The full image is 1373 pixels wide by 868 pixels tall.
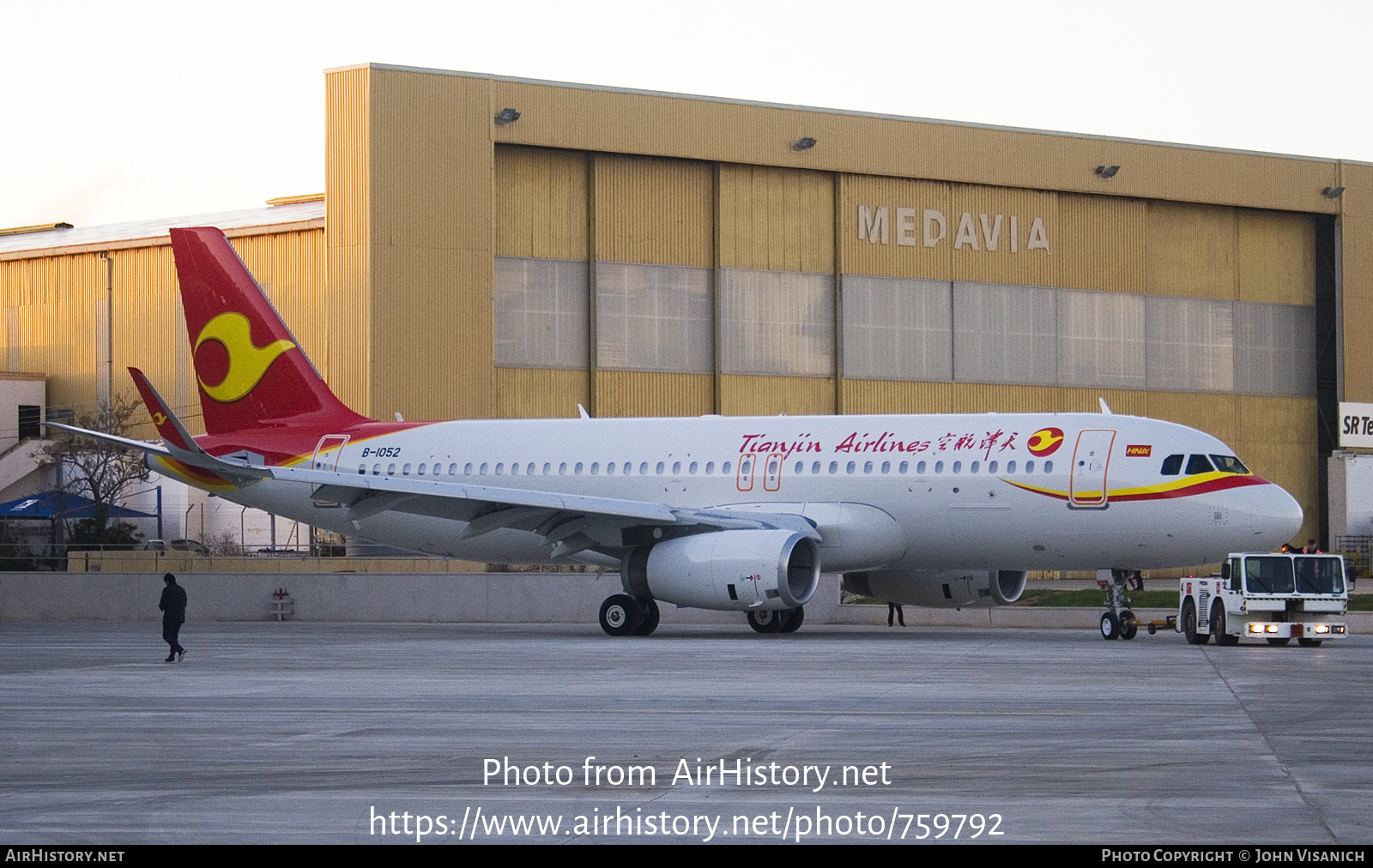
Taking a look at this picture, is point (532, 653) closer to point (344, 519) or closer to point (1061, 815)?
point (344, 519)

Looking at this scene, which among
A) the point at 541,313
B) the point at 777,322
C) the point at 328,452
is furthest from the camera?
the point at 777,322

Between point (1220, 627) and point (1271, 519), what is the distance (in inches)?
72.0

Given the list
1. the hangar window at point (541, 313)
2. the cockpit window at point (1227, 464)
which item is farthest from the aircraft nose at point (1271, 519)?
the hangar window at point (541, 313)

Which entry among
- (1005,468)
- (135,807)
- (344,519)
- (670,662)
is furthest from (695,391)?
(135,807)

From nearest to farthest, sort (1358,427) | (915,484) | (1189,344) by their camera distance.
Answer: (915,484), (1358,427), (1189,344)

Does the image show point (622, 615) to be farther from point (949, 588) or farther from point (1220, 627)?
point (1220, 627)

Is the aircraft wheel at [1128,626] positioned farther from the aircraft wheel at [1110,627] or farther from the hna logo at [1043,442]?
the hna logo at [1043,442]

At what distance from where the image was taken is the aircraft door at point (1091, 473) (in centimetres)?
2664

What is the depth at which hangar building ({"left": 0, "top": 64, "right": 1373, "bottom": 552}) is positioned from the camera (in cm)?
5003

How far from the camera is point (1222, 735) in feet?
45.0

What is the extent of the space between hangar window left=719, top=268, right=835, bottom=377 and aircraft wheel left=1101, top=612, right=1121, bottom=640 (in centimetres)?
2764

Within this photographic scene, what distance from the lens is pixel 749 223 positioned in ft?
180

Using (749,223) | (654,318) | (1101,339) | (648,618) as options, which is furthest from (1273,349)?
(648,618)

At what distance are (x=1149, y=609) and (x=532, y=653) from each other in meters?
17.1
